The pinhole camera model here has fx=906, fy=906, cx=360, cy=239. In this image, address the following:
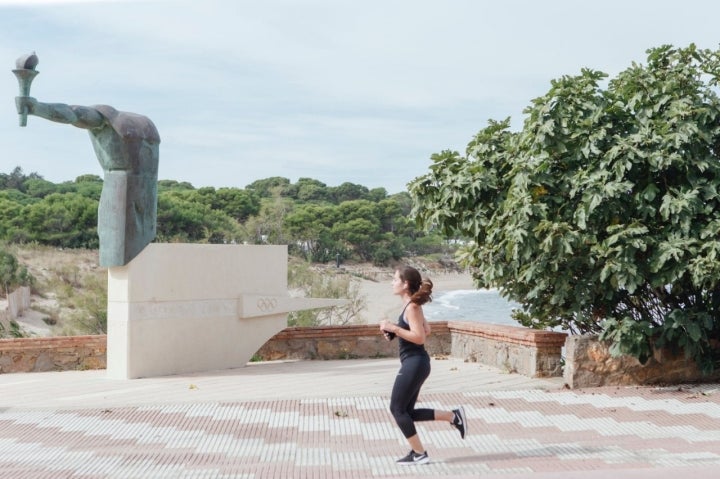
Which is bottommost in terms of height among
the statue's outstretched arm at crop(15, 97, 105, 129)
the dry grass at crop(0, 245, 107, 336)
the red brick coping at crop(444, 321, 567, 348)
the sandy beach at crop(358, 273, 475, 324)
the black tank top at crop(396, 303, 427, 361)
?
the sandy beach at crop(358, 273, 475, 324)

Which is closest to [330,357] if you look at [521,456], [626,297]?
[626,297]

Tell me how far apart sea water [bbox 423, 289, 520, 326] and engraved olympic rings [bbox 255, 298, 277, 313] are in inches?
824

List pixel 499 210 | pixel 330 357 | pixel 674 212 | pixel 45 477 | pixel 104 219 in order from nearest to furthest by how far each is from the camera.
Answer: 1. pixel 45 477
2. pixel 674 212
3. pixel 499 210
4. pixel 104 219
5. pixel 330 357

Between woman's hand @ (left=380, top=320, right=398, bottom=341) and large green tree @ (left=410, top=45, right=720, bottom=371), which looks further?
large green tree @ (left=410, top=45, right=720, bottom=371)

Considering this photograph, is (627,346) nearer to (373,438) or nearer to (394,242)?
(373,438)

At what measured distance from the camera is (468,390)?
9.91m

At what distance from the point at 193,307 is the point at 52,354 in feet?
8.01

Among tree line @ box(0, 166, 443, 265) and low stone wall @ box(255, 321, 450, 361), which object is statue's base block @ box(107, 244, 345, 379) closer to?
low stone wall @ box(255, 321, 450, 361)

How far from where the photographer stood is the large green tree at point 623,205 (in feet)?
30.8

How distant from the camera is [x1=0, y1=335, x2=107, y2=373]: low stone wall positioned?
1285cm

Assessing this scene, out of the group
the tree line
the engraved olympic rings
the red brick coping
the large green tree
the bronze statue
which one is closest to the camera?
the large green tree

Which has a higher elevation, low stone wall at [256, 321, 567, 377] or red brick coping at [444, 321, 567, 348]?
red brick coping at [444, 321, 567, 348]

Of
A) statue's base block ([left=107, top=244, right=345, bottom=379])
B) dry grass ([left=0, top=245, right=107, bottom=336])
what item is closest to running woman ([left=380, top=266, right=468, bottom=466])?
statue's base block ([left=107, top=244, right=345, bottom=379])

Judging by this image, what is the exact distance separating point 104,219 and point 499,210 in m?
5.09
